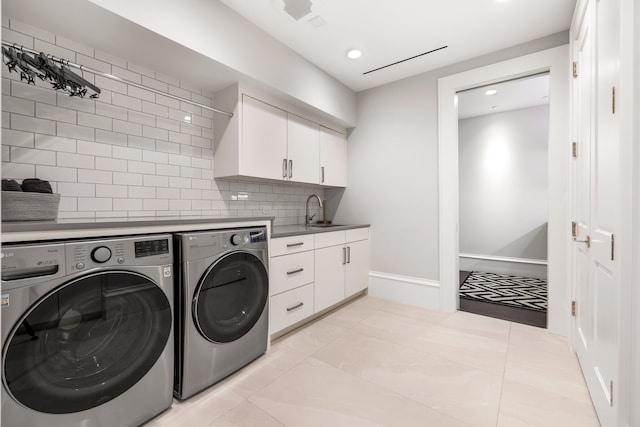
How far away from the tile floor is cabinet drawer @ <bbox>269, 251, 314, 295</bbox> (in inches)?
17.0

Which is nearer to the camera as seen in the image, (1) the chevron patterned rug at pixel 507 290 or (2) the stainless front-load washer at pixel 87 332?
(2) the stainless front-load washer at pixel 87 332

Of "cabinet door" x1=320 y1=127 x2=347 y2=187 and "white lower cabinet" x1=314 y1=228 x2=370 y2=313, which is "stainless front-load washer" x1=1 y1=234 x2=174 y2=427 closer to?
"white lower cabinet" x1=314 y1=228 x2=370 y2=313

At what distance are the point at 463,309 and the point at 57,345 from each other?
3210 mm

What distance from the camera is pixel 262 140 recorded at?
2.56 metres

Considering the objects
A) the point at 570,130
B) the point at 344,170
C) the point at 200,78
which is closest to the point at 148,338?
the point at 200,78

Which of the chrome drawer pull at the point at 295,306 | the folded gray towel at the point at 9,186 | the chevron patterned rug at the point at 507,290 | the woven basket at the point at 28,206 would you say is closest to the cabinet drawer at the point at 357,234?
the chrome drawer pull at the point at 295,306

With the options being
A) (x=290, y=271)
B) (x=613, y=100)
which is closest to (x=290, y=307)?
(x=290, y=271)

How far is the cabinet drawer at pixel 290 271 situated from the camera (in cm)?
227

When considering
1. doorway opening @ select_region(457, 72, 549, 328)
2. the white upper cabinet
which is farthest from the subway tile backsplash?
doorway opening @ select_region(457, 72, 549, 328)

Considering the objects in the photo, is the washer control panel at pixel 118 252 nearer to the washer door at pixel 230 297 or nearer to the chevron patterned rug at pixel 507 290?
the washer door at pixel 230 297

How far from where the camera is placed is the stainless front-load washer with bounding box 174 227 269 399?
1.61m

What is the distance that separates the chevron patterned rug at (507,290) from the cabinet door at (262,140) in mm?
2692

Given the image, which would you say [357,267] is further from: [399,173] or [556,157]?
[556,157]

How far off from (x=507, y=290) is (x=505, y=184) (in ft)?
5.98
